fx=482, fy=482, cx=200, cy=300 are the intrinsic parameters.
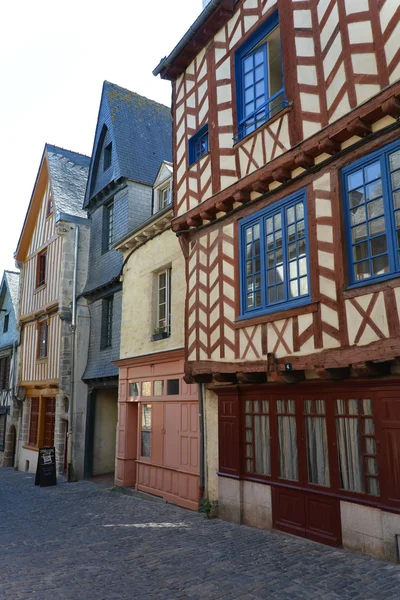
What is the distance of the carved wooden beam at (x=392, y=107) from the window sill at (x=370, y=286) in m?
1.71

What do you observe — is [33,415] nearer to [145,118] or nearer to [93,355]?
[93,355]

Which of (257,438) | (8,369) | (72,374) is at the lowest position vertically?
(257,438)

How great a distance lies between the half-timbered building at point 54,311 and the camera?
13.9m

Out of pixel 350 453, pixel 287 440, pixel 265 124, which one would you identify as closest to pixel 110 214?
pixel 265 124

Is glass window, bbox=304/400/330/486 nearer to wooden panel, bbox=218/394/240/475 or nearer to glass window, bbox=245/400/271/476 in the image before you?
glass window, bbox=245/400/271/476

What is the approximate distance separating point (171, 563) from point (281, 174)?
4.95 meters

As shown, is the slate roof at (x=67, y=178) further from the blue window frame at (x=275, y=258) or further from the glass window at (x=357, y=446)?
the glass window at (x=357, y=446)

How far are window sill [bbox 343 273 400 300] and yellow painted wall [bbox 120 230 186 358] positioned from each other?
4.23 metres

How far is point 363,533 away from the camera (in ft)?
17.3

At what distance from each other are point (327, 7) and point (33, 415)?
15506 millimetres

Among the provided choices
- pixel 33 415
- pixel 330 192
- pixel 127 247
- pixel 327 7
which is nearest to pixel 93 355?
pixel 127 247

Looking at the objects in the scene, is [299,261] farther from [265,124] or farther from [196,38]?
[196,38]

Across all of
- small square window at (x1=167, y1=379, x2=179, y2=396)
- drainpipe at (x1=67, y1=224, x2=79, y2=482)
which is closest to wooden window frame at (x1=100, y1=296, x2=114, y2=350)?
drainpipe at (x1=67, y1=224, x2=79, y2=482)

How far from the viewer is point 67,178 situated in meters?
17.4
